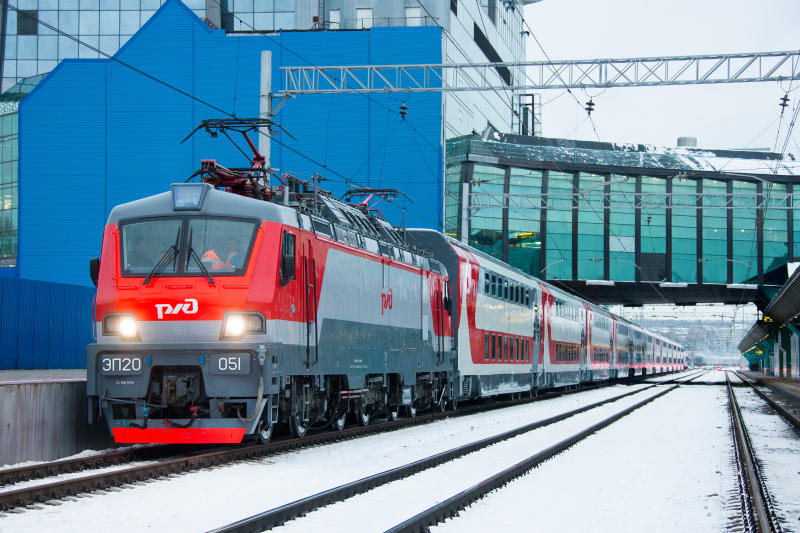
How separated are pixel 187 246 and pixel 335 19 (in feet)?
165

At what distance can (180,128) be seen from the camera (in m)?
49.7

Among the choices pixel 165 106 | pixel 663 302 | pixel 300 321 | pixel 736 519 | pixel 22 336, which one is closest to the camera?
pixel 736 519

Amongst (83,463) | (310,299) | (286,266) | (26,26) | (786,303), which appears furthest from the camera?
(26,26)

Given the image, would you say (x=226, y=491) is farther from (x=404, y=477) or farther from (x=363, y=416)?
(x=363, y=416)

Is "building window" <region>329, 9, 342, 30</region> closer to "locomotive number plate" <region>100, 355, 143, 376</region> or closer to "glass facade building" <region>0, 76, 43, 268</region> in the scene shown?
"glass facade building" <region>0, 76, 43, 268</region>

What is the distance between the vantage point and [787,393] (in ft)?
136

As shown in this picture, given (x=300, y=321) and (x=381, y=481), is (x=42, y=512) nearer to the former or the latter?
(x=381, y=481)

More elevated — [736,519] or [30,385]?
[30,385]

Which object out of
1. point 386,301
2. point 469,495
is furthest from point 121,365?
point 386,301

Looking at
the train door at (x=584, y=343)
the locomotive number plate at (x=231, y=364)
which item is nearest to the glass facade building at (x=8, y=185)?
the train door at (x=584, y=343)

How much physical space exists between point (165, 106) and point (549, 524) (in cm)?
4457

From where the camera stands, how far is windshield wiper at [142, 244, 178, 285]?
12.6 metres

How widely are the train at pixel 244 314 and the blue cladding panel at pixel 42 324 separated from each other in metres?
12.8

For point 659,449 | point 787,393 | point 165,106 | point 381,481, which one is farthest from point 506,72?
point 381,481
